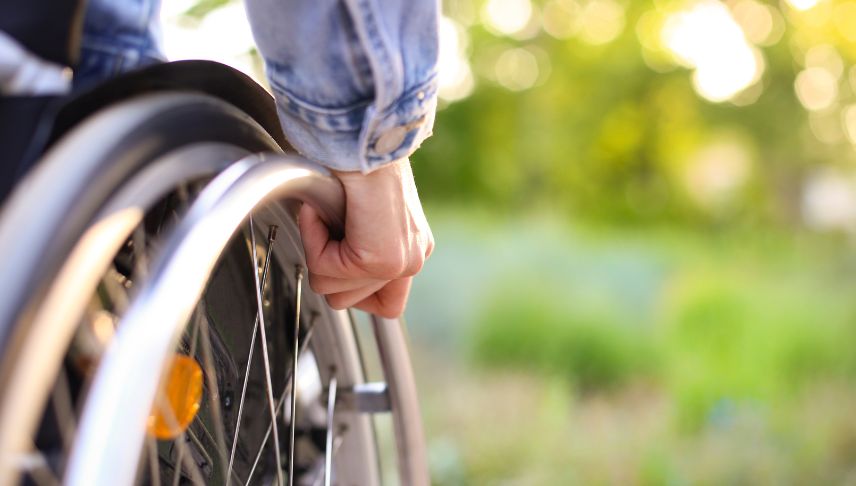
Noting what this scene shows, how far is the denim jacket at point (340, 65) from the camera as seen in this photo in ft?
3.31

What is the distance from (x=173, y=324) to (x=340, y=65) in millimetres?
371

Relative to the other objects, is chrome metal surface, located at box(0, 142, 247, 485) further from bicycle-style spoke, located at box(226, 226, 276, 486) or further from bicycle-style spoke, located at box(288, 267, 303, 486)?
bicycle-style spoke, located at box(288, 267, 303, 486)

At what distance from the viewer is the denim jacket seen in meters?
1.01

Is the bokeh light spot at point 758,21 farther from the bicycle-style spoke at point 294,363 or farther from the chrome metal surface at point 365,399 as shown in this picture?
the bicycle-style spoke at point 294,363

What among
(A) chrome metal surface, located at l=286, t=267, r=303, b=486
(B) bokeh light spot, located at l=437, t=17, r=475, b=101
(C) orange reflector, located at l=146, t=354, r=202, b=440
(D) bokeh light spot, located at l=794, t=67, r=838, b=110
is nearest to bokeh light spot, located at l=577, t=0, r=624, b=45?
(B) bokeh light spot, located at l=437, t=17, r=475, b=101

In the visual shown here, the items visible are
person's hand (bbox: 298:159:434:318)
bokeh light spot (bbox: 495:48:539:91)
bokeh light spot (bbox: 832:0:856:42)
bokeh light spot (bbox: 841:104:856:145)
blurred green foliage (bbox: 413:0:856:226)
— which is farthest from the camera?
bokeh light spot (bbox: 841:104:856:145)

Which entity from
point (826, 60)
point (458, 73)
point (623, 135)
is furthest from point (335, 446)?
point (623, 135)

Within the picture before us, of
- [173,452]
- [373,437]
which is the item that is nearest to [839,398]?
[373,437]

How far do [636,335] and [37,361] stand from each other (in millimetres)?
4344

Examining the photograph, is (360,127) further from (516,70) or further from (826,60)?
(826,60)

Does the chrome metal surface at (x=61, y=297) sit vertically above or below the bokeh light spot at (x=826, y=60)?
above

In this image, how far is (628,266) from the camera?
6.32 metres

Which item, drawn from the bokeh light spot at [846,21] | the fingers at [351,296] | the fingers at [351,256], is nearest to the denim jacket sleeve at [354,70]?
the fingers at [351,256]

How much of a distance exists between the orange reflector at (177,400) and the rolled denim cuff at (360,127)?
0.27 m
